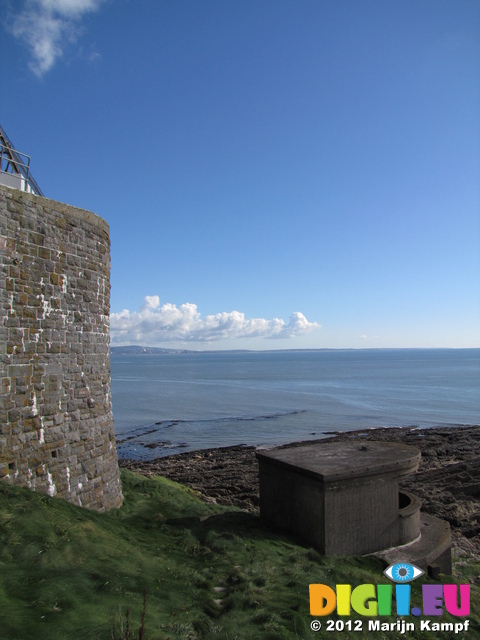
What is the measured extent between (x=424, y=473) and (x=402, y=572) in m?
15.3

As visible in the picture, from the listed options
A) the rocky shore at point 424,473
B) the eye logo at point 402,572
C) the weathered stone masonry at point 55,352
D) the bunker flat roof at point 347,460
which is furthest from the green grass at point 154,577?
Result: the rocky shore at point 424,473

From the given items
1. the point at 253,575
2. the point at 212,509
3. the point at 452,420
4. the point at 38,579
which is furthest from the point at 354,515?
the point at 452,420

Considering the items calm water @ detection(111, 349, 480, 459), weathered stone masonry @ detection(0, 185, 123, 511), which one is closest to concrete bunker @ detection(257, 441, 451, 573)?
weathered stone masonry @ detection(0, 185, 123, 511)

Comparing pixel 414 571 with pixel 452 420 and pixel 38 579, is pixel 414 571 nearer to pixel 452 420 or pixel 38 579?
pixel 38 579

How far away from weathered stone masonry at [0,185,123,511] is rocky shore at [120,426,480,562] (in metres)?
9.43

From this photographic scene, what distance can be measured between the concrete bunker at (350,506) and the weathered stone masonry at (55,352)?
11.6ft

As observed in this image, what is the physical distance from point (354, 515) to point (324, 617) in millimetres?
2871

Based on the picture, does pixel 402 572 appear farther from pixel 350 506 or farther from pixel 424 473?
pixel 424 473

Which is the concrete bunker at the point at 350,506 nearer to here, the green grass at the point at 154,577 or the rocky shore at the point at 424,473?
the green grass at the point at 154,577

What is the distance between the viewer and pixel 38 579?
4.79 meters

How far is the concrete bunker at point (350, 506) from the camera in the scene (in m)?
8.03

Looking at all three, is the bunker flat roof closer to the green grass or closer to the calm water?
the green grass

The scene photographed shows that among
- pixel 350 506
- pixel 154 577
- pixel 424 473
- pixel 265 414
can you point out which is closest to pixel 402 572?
pixel 350 506

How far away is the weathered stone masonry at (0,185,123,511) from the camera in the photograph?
24.3 ft
